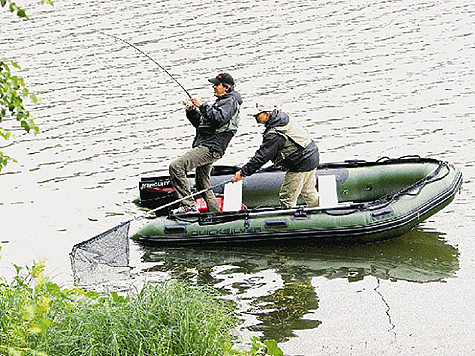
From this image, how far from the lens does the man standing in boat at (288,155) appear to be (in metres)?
8.84

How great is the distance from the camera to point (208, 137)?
31.2 ft

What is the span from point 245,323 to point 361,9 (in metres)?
16.6

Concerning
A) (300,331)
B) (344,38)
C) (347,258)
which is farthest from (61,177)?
(344,38)

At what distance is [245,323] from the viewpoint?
7.29 m

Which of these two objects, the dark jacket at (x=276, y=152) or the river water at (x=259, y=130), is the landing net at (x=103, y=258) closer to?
the river water at (x=259, y=130)

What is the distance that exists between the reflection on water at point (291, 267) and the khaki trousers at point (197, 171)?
0.75 m

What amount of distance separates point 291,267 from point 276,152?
124 cm

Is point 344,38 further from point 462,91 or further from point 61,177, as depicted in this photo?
point 61,177

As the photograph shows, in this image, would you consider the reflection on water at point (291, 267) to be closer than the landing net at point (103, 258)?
No

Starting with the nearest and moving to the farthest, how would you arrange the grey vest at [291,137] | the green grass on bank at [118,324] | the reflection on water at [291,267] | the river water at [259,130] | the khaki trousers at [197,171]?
1. the green grass on bank at [118,324]
2. the river water at [259,130]
3. the reflection on water at [291,267]
4. the grey vest at [291,137]
5. the khaki trousers at [197,171]

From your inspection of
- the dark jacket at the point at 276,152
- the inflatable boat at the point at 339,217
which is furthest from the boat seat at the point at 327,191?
the dark jacket at the point at 276,152

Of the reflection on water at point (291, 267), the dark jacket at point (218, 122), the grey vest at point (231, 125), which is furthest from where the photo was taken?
the grey vest at point (231, 125)

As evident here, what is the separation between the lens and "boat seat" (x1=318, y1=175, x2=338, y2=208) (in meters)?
9.40

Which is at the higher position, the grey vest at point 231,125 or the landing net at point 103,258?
the grey vest at point 231,125
